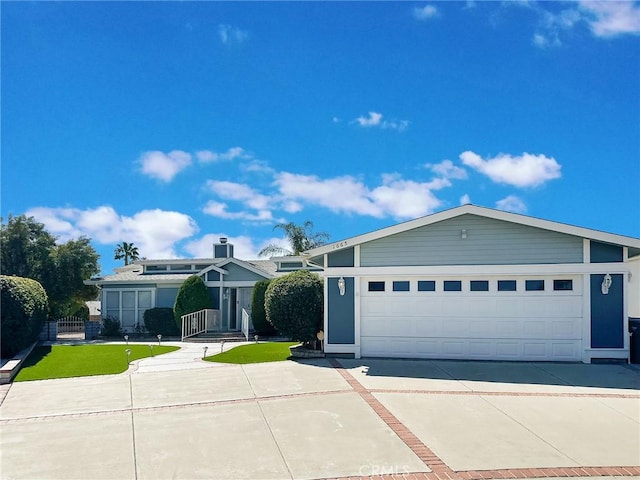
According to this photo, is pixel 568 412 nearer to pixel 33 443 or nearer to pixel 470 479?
pixel 470 479

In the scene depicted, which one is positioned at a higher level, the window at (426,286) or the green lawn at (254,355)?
the window at (426,286)

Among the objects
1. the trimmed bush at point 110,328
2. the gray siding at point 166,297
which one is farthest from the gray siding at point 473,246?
the trimmed bush at point 110,328

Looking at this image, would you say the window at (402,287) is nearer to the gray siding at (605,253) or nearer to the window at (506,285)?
the window at (506,285)

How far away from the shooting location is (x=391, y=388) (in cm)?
966

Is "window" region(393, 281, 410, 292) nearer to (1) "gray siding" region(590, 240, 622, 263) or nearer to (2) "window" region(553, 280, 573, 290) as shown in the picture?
(2) "window" region(553, 280, 573, 290)

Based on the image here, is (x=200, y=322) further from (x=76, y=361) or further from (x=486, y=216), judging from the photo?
(x=486, y=216)

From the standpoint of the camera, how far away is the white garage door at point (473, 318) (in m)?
12.4

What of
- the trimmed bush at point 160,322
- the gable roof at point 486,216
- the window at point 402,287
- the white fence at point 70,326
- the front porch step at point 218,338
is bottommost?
the white fence at point 70,326

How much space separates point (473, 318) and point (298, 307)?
178 inches

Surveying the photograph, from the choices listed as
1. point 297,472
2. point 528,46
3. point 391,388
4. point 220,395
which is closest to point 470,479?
point 297,472

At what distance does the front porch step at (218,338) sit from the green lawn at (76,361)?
9.53 feet

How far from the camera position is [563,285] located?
12453 mm

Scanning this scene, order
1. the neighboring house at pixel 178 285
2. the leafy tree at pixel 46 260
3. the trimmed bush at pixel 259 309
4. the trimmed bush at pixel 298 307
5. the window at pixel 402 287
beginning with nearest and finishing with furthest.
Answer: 1. the window at pixel 402 287
2. the trimmed bush at pixel 298 307
3. the trimmed bush at pixel 259 309
4. the neighboring house at pixel 178 285
5. the leafy tree at pixel 46 260

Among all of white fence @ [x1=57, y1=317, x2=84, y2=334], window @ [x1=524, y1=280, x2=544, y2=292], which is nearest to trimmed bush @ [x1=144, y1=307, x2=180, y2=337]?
white fence @ [x1=57, y1=317, x2=84, y2=334]
